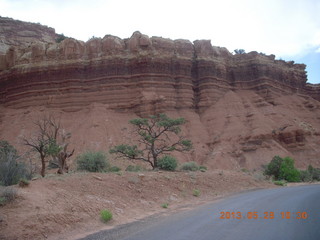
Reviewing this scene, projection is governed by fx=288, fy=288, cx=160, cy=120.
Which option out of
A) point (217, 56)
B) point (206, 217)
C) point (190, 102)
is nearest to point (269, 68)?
point (217, 56)

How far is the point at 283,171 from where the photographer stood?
32125mm

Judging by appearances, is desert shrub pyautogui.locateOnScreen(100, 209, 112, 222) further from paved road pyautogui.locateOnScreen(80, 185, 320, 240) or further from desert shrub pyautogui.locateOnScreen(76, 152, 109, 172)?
desert shrub pyautogui.locateOnScreen(76, 152, 109, 172)

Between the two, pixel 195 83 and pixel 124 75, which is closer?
pixel 124 75

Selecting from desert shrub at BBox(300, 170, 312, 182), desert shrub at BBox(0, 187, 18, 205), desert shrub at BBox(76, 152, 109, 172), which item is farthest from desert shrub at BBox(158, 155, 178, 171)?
desert shrub at BBox(300, 170, 312, 182)

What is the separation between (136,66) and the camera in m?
49.0

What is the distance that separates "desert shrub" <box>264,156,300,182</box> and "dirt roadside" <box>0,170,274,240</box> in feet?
53.6

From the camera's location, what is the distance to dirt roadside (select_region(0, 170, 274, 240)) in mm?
7699

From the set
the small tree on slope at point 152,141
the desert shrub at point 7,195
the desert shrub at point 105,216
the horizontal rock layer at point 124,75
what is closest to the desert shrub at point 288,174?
the small tree on slope at point 152,141

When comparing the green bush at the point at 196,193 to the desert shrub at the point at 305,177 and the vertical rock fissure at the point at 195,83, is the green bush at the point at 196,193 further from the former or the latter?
the vertical rock fissure at the point at 195,83

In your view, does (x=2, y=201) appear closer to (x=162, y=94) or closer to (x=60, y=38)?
(x=162, y=94)

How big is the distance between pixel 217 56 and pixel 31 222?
51678 mm

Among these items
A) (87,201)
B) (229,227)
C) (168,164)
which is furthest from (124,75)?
(229,227)

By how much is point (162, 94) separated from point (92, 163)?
29392mm

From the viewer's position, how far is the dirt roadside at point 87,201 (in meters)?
7.70
